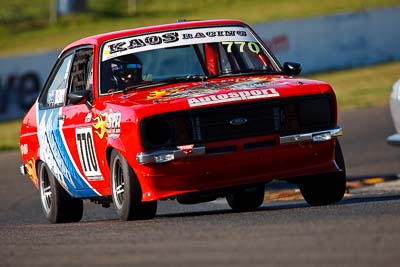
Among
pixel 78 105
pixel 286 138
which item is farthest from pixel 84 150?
pixel 286 138

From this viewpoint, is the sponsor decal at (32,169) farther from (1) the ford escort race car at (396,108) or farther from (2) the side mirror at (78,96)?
(1) the ford escort race car at (396,108)

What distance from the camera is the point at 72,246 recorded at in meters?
7.33

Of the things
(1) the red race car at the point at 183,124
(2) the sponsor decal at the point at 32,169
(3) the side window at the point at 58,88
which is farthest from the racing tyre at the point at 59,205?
(3) the side window at the point at 58,88

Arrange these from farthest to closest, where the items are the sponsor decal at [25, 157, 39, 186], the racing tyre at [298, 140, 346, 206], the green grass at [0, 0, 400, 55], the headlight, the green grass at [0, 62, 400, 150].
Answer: the green grass at [0, 0, 400, 55]
the green grass at [0, 62, 400, 150]
the sponsor decal at [25, 157, 39, 186]
the racing tyre at [298, 140, 346, 206]
the headlight

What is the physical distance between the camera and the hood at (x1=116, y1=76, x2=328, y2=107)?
343 inches

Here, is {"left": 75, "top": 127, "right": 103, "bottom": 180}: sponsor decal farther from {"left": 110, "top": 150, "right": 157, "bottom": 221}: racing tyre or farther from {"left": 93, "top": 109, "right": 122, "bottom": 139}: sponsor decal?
{"left": 110, "top": 150, "right": 157, "bottom": 221}: racing tyre

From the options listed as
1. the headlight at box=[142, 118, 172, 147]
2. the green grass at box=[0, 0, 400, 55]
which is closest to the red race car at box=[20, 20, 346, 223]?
the headlight at box=[142, 118, 172, 147]

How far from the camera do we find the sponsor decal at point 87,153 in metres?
9.55

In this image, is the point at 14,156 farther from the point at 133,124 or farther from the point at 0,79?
the point at 133,124

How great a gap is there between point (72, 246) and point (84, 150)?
8.21 feet

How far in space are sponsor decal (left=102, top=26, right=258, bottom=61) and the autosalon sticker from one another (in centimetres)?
132

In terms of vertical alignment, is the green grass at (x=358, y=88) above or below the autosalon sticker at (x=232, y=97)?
below

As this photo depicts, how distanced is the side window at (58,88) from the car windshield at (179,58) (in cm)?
82

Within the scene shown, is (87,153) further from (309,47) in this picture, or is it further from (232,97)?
(309,47)
